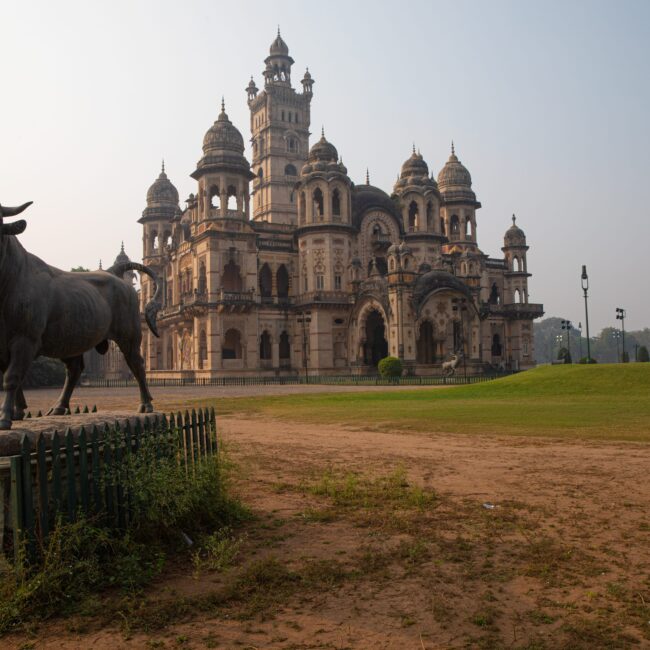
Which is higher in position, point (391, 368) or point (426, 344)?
point (426, 344)

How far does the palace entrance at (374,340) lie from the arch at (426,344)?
342 centimetres

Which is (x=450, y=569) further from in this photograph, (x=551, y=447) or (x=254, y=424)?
(x=254, y=424)

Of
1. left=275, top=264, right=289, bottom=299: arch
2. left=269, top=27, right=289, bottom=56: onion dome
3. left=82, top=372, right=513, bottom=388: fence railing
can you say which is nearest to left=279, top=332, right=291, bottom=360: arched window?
left=82, top=372, right=513, bottom=388: fence railing

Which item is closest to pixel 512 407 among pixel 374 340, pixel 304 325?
pixel 304 325

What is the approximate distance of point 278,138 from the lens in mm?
72062

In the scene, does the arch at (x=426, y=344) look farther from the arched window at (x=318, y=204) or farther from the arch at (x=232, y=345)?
the arch at (x=232, y=345)

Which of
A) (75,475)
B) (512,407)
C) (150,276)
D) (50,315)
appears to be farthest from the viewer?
(512,407)

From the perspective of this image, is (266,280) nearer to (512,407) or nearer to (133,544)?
(512,407)

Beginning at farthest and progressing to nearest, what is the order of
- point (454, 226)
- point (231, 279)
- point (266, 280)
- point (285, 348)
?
point (454, 226) < point (266, 280) < point (231, 279) < point (285, 348)

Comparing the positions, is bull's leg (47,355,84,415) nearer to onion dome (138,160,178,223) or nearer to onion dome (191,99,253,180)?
onion dome (191,99,253,180)

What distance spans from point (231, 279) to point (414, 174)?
69.0 feet

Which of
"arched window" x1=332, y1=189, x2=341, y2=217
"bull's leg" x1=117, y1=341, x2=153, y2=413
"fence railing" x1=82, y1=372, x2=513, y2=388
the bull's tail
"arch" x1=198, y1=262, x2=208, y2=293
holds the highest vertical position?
"arched window" x1=332, y1=189, x2=341, y2=217

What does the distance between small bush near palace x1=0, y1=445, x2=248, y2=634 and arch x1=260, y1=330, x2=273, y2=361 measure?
4550 cm

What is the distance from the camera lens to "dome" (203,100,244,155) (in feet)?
172
